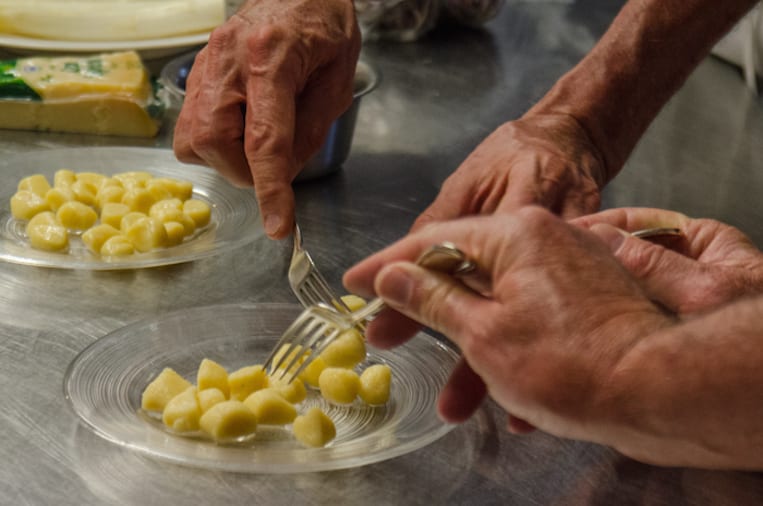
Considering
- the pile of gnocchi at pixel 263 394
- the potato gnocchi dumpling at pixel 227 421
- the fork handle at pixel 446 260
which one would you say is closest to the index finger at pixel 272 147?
the pile of gnocchi at pixel 263 394

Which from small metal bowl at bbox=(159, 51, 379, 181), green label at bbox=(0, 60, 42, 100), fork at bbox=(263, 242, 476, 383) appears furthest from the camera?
green label at bbox=(0, 60, 42, 100)

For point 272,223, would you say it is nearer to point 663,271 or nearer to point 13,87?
point 663,271

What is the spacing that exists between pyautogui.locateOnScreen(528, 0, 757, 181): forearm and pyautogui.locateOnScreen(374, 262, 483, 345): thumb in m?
0.67

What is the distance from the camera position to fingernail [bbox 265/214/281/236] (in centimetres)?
125

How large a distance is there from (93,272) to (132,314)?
0.47 ft

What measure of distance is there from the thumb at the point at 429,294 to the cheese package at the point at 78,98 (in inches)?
43.2

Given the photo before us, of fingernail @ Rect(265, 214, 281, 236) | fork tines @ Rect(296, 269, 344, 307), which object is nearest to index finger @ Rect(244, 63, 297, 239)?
fingernail @ Rect(265, 214, 281, 236)

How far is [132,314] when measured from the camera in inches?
50.3

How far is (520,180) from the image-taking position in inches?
50.3

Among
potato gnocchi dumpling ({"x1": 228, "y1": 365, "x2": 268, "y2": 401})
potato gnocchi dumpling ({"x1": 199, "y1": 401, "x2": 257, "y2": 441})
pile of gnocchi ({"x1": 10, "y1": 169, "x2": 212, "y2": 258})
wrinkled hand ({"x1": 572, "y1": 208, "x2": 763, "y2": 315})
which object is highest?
wrinkled hand ({"x1": 572, "y1": 208, "x2": 763, "y2": 315})

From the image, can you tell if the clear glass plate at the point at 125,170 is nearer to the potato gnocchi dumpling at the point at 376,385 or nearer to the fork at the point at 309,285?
the fork at the point at 309,285

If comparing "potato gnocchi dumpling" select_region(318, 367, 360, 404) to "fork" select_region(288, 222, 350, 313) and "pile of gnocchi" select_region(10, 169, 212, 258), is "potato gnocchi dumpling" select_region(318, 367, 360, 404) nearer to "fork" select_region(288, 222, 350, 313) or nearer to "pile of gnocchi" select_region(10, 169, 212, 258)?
"fork" select_region(288, 222, 350, 313)

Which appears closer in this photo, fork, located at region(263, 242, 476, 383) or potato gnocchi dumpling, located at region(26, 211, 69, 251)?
fork, located at region(263, 242, 476, 383)

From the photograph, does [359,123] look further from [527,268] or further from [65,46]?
[527,268]
